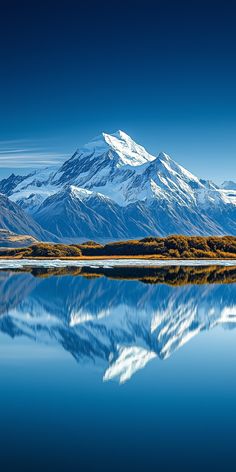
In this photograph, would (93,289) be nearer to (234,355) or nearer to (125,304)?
(125,304)

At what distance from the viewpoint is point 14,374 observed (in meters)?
23.3

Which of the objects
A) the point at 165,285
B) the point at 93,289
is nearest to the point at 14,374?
the point at 93,289

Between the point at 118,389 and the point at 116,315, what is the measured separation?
768 inches

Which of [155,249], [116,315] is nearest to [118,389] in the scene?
[116,315]

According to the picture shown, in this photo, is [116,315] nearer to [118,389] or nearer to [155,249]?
[118,389]

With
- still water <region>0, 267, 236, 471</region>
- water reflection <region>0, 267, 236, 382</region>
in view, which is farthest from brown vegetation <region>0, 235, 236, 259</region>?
still water <region>0, 267, 236, 471</region>

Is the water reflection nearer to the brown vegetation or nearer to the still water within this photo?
the still water

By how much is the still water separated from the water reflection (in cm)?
11

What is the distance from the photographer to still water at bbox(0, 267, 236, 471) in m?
15.5

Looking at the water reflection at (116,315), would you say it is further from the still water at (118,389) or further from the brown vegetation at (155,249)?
the brown vegetation at (155,249)

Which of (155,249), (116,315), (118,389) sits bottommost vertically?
(118,389)

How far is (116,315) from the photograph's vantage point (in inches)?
1592

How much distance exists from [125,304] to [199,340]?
1688cm

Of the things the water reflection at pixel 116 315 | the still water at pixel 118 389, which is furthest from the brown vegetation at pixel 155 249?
the still water at pixel 118 389
